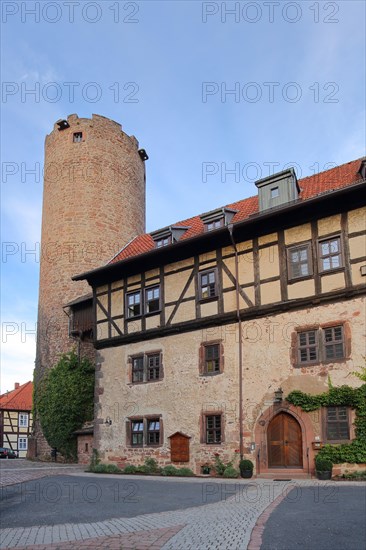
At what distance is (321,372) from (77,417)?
15.1 m

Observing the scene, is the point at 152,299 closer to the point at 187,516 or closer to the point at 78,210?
the point at 78,210

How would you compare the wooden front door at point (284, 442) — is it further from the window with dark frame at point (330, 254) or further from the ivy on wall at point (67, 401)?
the ivy on wall at point (67, 401)

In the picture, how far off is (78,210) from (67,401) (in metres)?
10.8

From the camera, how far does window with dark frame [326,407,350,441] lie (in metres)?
16.9

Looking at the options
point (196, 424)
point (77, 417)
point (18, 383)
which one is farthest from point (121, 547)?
point (18, 383)

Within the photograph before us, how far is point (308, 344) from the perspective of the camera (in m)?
18.1

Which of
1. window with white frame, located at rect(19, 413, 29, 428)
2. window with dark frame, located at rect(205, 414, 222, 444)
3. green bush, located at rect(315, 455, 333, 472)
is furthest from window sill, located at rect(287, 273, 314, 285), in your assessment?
window with white frame, located at rect(19, 413, 29, 428)

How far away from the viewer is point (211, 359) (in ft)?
67.1

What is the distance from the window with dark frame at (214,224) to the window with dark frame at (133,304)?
3854 mm

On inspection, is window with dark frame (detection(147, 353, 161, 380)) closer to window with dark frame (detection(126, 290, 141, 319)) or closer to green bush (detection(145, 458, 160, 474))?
window with dark frame (detection(126, 290, 141, 319))

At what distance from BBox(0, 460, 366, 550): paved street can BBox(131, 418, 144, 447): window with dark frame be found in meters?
5.97

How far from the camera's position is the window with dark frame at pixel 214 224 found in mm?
22172

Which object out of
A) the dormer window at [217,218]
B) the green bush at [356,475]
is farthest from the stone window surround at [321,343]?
the dormer window at [217,218]

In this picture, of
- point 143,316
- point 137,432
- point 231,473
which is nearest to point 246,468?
point 231,473
